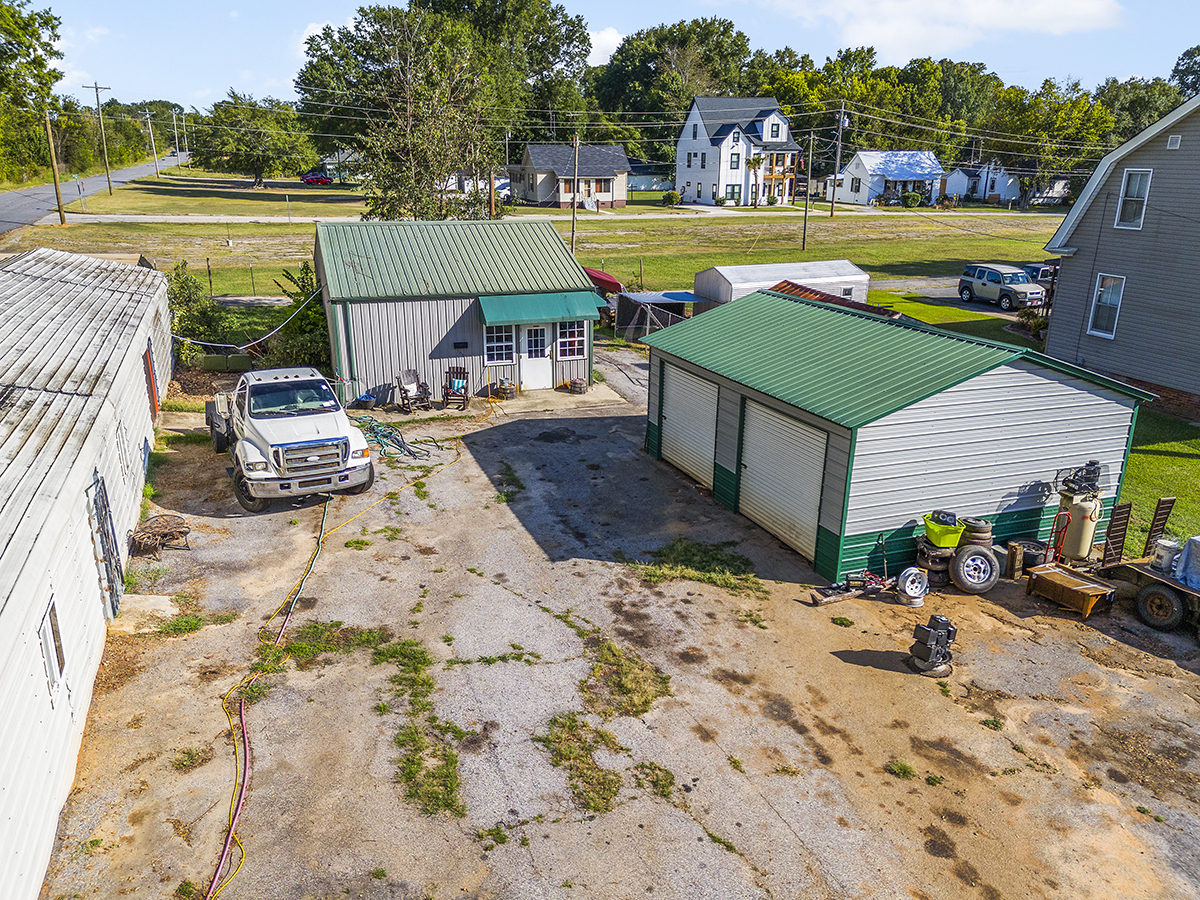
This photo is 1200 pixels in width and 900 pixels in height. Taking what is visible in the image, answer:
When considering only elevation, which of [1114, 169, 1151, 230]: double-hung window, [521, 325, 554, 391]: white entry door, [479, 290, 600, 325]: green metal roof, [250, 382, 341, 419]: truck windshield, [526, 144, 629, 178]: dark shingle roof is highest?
[526, 144, 629, 178]: dark shingle roof

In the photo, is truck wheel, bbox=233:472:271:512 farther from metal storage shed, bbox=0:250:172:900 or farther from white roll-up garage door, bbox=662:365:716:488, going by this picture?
white roll-up garage door, bbox=662:365:716:488

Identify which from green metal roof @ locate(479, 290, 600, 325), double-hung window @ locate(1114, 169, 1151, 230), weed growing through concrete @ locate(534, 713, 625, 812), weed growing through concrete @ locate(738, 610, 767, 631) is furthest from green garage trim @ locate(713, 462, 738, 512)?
double-hung window @ locate(1114, 169, 1151, 230)

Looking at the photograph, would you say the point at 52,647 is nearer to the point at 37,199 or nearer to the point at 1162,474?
the point at 1162,474

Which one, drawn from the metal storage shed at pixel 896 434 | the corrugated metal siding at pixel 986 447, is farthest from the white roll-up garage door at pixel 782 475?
the corrugated metal siding at pixel 986 447

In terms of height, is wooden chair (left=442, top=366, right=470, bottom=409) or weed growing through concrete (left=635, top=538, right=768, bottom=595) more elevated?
wooden chair (left=442, top=366, right=470, bottom=409)

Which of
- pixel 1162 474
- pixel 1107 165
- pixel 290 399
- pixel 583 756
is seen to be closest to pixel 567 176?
pixel 1107 165

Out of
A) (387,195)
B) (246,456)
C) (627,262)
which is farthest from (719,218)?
(246,456)

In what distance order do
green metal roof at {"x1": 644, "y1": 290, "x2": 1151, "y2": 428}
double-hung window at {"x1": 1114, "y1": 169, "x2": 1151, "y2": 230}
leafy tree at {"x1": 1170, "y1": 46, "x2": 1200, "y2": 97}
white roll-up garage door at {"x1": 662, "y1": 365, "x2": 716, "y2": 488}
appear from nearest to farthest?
green metal roof at {"x1": 644, "y1": 290, "x2": 1151, "y2": 428}
white roll-up garage door at {"x1": 662, "y1": 365, "x2": 716, "y2": 488}
double-hung window at {"x1": 1114, "y1": 169, "x2": 1151, "y2": 230}
leafy tree at {"x1": 1170, "y1": 46, "x2": 1200, "y2": 97}
